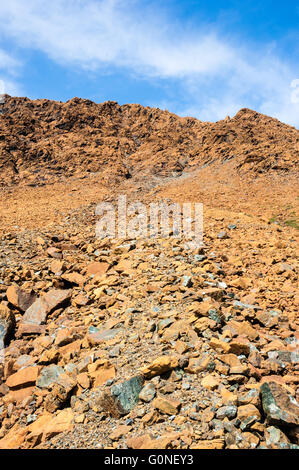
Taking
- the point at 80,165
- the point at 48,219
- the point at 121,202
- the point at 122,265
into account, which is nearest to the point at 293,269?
the point at 122,265

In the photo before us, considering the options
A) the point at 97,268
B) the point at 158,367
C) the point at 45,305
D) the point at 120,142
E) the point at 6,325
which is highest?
the point at 120,142

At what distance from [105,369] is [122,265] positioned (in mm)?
4263

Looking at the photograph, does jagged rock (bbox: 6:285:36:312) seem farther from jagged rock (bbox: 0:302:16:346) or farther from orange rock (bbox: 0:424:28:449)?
orange rock (bbox: 0:424:28:449)

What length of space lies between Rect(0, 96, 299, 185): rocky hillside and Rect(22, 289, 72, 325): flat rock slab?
854 inches

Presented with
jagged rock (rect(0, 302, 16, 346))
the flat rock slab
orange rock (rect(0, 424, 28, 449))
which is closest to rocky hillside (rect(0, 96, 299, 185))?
the flat rock slab

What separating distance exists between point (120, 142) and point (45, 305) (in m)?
32.4

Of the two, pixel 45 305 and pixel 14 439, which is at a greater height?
pixel 45 305

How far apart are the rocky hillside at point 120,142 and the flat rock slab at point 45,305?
854 inches

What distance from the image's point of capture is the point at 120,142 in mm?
36125

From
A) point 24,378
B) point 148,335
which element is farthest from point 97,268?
point 24,378

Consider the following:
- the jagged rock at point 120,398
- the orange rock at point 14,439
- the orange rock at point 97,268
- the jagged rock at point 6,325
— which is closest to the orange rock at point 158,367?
the jagged rock at point 120,398

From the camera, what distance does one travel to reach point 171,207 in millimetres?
16375

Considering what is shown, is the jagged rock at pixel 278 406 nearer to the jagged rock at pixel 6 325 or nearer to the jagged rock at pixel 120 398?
the jagged rock at pixel 120 398

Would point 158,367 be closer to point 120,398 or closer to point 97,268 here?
point 120,398
